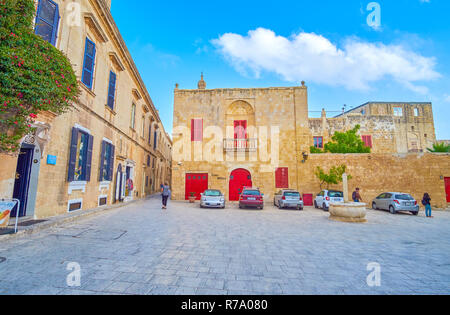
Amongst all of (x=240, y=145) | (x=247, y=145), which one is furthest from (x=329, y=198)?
(x=240, y=145)

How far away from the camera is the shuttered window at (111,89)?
11.7 m

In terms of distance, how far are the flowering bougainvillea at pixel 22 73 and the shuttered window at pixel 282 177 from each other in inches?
585

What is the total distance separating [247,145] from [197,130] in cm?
446

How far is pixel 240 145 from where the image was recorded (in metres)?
18.0

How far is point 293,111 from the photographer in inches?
711

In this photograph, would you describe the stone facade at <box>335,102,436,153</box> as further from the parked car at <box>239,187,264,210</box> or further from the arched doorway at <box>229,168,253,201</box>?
the parked car at <box>239,187,264,210</box>

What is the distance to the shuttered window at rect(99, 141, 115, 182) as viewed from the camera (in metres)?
10.9

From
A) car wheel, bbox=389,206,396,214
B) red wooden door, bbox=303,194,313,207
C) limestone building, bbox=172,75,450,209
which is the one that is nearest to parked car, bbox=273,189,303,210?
red wooden door, bbox=303,194,313,207

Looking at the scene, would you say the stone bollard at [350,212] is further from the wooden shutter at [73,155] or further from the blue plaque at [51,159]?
the blue plaque at [51,159]

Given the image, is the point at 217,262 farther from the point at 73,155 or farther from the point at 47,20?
the point at 47,20

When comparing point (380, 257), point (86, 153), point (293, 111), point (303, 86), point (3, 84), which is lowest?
point (380, 257)

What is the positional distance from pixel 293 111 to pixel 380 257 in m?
14.9
